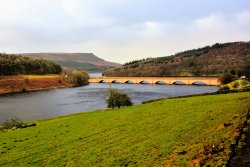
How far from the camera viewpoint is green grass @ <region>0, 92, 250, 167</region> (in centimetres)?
2272

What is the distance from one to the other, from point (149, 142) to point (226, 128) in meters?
6.71

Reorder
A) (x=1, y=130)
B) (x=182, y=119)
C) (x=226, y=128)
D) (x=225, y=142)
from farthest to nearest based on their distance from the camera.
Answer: (x=1, y=130) < (x=182, y=119) < (x=226, y=128) < (x=225, y=142)

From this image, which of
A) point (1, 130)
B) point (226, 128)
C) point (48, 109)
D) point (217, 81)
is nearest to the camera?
point (226, 128)

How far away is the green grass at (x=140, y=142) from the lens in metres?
22.7

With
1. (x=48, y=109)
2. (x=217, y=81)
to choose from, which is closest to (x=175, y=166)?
(x=48, y=109)

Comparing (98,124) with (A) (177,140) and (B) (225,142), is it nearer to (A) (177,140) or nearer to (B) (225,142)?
(A) (177,140)

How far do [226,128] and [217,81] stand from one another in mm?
153271

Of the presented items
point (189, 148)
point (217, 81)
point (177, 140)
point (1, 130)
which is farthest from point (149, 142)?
point (217, 81)

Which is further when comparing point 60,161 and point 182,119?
point 182,119

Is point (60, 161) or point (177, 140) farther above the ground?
point (177, 140)

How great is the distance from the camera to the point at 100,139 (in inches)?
1291

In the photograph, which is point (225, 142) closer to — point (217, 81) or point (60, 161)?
point (60, 161)

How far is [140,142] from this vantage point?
28531mm

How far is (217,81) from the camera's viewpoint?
174 meters
